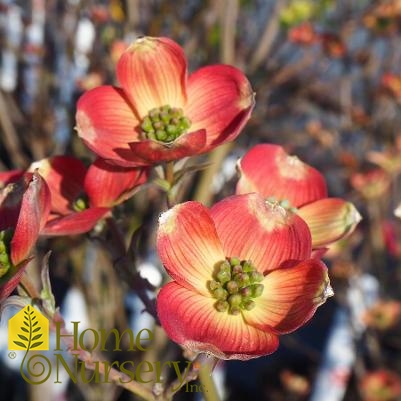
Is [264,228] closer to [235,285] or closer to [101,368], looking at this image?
[235,285]

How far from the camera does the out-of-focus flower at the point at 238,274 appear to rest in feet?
1.79

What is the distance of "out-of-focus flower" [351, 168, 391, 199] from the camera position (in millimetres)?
1832

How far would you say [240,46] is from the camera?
2.25 metres

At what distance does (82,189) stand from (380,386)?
141 cm

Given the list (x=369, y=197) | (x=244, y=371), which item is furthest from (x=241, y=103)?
(x=244, y=371)

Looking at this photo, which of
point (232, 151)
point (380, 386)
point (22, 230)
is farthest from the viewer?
point (232, 151)

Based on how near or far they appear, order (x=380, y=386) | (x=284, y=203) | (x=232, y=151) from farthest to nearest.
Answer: (x=232, y=151)
(x=380, y=386)
(x=284, y=203)

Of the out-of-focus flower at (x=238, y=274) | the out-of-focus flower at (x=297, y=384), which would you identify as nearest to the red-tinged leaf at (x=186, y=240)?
the out-of-focus flower at (x=238, y=274)

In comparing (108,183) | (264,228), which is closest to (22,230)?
(108,183)

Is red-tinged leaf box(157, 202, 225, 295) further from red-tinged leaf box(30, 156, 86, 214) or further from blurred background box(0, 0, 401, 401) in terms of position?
blurred background box(0, 0, 401, 401)

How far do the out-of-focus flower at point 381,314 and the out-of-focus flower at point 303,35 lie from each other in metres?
0.95

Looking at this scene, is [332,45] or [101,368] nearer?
A: [101,368]

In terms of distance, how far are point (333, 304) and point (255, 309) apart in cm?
224

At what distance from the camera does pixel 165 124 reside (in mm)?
690
